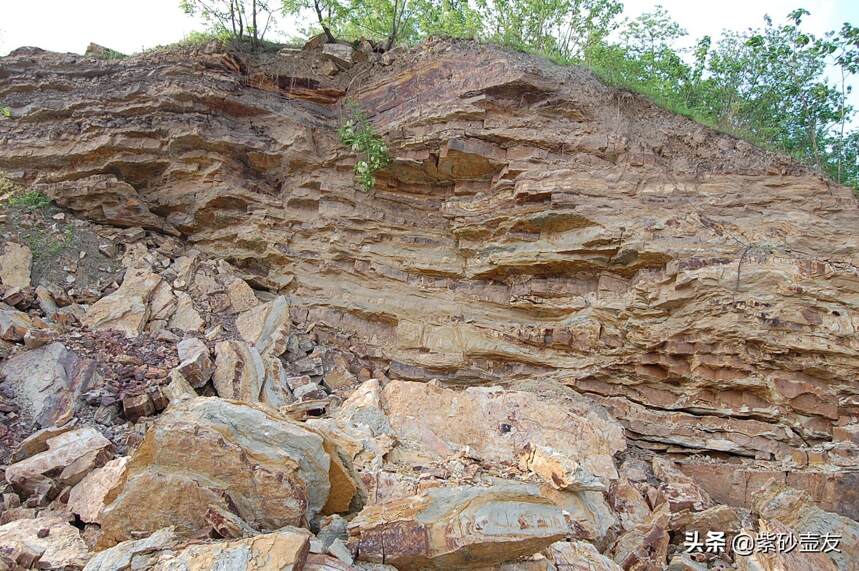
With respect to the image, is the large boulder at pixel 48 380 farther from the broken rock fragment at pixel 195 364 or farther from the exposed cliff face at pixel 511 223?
the exposed cliff face at pixel 511 223

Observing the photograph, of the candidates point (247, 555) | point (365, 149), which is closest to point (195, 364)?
point (247, 555)

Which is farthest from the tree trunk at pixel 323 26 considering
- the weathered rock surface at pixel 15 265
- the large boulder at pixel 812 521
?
the large boulder at pixel 812 521

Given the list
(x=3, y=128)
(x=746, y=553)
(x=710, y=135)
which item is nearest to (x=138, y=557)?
(x=746, y=553)

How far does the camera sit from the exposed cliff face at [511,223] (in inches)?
291

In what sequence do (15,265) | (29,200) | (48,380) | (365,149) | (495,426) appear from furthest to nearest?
(365,149) → (29,200) → (15,265) → (495,426) → (48,380)

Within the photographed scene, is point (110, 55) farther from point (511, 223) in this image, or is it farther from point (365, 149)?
point (511, 223)

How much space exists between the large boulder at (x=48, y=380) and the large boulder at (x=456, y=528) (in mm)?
4128

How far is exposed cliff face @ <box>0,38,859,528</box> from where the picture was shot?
738 centimetres

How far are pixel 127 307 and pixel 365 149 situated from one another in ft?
15.1

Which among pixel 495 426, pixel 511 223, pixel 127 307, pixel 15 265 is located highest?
pixel 511 223

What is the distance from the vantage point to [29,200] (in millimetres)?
9719

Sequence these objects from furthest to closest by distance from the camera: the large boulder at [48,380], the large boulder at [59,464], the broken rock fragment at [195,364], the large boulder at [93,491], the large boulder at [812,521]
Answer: the broken rock fragment at [195,364], the large boulder at [48,380], the large boulder at [812,521], the large boulder at [59,464], the large boulder at [93,491]

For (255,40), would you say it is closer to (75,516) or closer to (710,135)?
(710,135)

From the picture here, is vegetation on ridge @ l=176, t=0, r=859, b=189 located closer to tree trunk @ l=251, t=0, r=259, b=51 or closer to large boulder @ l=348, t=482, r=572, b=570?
tree trunk @ l=251, t=0, r=259, b=51
